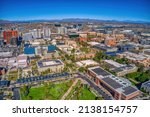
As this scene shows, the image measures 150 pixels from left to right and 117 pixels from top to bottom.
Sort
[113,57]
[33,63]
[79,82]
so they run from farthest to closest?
1. [113,57]
2. [33,63]
3. [79,82]

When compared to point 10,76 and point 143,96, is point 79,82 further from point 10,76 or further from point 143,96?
point 10,76

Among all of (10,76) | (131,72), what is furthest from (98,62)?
(10,76)

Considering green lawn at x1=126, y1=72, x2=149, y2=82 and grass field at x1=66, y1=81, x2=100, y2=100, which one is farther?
green lawn at x1=126, y1=72, x2=149, y2=82

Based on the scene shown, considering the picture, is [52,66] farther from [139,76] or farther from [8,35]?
[8,35]

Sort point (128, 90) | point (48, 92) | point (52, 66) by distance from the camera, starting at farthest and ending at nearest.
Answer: point (52, 66)
point (48, 92)
point (128, 90)

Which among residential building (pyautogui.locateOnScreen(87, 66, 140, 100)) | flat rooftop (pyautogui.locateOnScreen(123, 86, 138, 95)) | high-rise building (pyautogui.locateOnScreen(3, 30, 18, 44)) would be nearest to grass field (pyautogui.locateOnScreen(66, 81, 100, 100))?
residential building (pyautogui.locateOnScreen(87, 66, 140, 100))

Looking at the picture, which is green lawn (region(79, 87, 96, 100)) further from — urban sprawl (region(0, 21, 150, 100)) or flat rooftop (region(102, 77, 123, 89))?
flat rooftop (region(102, 77, 123, 89))

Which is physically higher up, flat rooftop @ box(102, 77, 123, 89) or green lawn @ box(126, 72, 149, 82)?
flat rooftop @ box(102, 77, 123, 89)

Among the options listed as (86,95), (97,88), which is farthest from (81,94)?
(97,88)
